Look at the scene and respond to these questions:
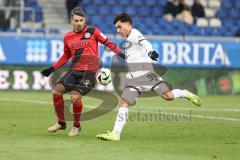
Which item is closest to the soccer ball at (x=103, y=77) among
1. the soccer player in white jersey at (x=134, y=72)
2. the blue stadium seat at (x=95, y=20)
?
the soccer player in white jersey at (x=134, y=72)

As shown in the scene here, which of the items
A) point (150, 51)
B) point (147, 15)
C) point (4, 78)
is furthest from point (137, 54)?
point (147, 15)

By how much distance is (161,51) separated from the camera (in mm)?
24484

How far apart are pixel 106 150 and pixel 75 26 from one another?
9.37 feet

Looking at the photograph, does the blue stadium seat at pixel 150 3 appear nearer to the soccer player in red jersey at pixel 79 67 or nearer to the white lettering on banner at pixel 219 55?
the white lettering on banner at pixel 219 55

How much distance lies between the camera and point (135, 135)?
41.6ft

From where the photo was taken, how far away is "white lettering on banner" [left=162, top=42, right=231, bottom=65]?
2453cm

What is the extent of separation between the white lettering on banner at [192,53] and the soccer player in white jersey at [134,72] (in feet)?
39.0

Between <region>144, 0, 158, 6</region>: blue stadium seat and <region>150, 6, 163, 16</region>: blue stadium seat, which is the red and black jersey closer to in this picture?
<region>150, 6, 163, 16</region>: blue stadium seat

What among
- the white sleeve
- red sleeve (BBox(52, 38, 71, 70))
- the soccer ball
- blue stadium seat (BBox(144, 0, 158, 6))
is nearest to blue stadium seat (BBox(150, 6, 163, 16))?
blue stadium seat (BBox(144, 0, 158, 6))

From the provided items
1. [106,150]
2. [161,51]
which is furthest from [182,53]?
[106,150]

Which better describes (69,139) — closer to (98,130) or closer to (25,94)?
(98,130)

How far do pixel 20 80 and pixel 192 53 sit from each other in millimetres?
5680

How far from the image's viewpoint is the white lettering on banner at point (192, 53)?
2453 cm

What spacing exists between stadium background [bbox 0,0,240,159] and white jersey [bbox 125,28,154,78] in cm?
110
